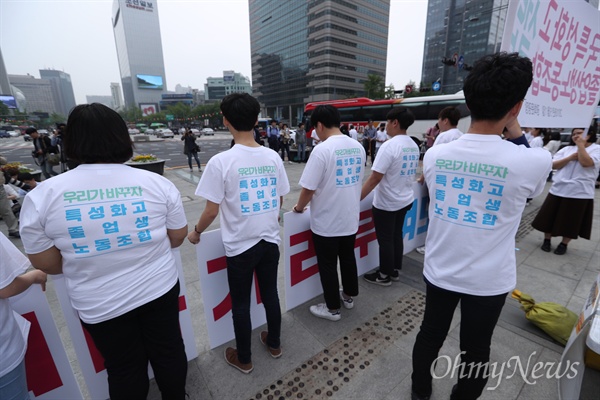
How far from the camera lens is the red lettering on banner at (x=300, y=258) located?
2605 millimetres

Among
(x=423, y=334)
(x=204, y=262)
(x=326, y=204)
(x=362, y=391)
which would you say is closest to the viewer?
(x=423, y=334)

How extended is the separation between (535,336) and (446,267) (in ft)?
5.65

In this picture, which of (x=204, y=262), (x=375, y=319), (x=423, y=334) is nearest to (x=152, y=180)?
(x=204, y=262)

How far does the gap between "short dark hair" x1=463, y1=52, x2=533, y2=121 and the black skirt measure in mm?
3746

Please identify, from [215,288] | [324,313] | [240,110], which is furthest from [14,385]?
A: [324,313]

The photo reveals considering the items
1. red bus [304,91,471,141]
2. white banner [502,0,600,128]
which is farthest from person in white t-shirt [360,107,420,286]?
red bus [304,91,471,141]

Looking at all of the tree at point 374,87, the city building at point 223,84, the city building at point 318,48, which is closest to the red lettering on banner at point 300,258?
the tree at point 374,87

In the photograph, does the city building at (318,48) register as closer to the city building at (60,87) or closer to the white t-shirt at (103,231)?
the white t-shirt at (103,231)

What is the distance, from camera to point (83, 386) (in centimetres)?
207

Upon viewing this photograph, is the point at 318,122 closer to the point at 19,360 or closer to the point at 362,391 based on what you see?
the point at 362,391

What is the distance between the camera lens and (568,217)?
3.82 metres

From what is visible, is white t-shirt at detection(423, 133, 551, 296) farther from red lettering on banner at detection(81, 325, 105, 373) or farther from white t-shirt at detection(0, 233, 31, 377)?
red lettering on banner at detection(81, 325, 105, 373)

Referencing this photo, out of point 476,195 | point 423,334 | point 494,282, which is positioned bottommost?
point 423,334

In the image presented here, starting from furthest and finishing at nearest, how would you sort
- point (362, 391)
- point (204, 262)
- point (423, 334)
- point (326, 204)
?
point (326, 204) < point (204, 262) < point (362, 391) < point (423, 334)
